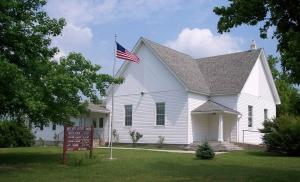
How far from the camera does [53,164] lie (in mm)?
19188

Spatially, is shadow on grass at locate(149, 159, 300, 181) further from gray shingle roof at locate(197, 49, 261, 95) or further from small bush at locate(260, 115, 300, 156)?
gray shingle roof at locate(197, 49, 261, 95)

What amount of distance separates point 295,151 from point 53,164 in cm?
1382

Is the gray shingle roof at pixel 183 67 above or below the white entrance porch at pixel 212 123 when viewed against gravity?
above

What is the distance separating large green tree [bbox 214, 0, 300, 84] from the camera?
43.8 feet

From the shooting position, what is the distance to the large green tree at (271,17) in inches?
526

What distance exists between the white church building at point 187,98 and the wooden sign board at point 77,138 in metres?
13.9

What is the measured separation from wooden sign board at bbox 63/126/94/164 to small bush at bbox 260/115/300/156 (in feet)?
37.2

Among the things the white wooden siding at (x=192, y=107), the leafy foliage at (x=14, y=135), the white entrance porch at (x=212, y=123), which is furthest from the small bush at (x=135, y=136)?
the leafy foliage at (x=14, y=135)

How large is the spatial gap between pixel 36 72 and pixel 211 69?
23.6 m

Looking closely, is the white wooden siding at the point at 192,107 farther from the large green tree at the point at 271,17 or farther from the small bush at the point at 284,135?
the large green tree at the point at 271,17

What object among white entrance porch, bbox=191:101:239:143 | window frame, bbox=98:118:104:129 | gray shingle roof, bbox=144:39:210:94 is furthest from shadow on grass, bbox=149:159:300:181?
window frame, bbox=98:118:104:129

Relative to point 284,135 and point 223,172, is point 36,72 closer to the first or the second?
point 223,172

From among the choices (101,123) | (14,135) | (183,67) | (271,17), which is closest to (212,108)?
(183,67)

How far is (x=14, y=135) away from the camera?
3559 centimetres
